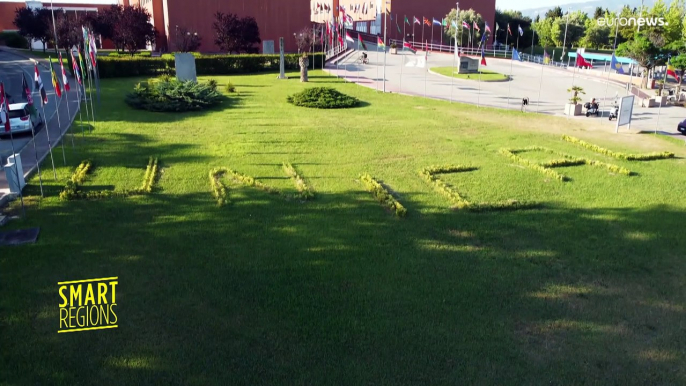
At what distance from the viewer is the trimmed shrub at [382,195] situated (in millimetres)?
11789

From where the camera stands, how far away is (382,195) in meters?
12.7

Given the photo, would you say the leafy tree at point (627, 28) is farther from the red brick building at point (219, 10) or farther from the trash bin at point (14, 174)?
the trash bin at point (14, 174)

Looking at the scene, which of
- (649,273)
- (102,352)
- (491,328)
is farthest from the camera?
(649,273)

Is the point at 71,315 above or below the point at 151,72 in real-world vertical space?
below

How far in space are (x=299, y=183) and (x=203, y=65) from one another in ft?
97.8

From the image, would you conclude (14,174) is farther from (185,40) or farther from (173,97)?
(185,40)

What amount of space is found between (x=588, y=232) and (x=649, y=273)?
181cm

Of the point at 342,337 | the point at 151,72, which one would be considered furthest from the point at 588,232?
the point at 151,72

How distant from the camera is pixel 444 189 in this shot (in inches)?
528

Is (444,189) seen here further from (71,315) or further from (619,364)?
(71,315)

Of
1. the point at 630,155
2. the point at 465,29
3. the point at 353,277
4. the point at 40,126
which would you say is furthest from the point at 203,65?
the point at 465,29

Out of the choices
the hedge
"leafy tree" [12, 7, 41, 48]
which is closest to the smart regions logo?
the hedge

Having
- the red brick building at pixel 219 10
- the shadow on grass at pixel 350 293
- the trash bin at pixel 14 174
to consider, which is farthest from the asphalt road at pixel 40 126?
the red brick building at pixel 219 10

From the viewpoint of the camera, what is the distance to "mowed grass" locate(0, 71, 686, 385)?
6676 mm
